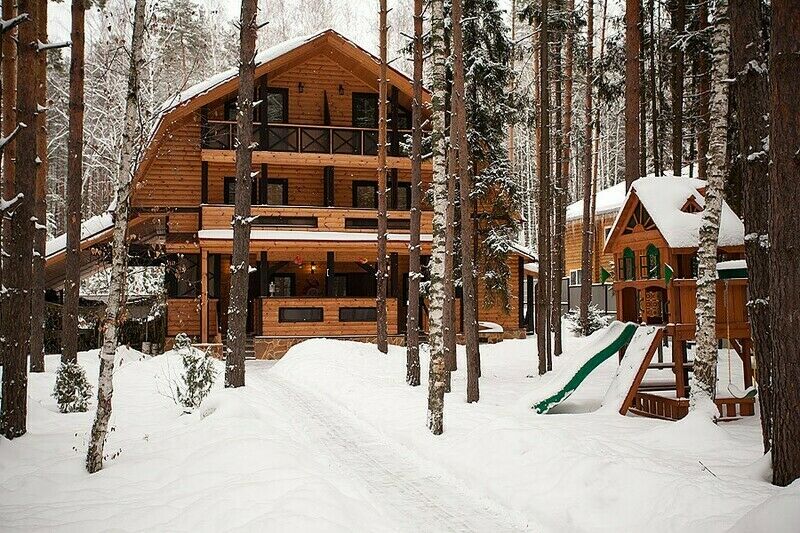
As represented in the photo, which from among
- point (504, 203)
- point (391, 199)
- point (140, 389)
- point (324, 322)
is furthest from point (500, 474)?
point (391, 199)

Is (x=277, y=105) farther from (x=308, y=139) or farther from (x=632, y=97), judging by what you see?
(x=632, y=97)

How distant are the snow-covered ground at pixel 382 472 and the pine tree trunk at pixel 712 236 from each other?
2.34ft

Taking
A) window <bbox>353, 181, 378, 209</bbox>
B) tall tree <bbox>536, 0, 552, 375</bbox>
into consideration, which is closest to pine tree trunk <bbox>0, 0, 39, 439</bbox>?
tall tree <bbox>536, 0, 552, 375</bbox>

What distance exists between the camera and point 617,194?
34281 mm

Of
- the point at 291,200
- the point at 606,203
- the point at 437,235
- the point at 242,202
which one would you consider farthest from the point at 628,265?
the point at 606,203

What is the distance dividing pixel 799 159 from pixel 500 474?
4.29 meters

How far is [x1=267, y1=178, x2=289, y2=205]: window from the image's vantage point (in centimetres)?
2547

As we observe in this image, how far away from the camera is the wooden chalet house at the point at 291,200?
22.2 meters

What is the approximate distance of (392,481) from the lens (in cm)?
744

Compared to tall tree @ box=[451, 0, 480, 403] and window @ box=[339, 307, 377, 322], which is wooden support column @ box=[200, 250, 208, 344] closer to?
window @ box=[339, 307, 377, 322]

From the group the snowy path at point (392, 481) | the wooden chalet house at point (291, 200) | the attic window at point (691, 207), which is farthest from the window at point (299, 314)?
the attic window at point (691, 207)

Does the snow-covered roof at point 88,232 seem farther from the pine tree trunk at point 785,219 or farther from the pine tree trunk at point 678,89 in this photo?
the pine tree trunk at point 785,219

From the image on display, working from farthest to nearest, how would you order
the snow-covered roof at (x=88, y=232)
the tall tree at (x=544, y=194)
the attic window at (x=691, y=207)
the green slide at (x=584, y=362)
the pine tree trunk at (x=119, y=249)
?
the snow-covered roof at (x=88, y=232)
the tall tree at (x=544, y=194)
the attic window at (x=691, y=207)
the green slide at (x=584, y=362)
the pine tree trunk at (x=119, y=249)

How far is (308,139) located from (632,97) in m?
13.1
